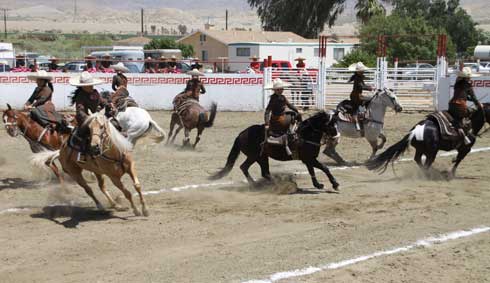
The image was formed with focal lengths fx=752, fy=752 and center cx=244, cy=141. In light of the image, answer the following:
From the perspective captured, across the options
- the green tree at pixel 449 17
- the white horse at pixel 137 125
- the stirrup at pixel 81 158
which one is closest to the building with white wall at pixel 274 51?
the green tree at pixel 449 17

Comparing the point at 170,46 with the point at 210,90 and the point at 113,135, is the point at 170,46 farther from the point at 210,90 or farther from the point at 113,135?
the point at 113,135

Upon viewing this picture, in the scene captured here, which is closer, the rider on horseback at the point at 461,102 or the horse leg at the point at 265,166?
the horse leg at the point at 265,166

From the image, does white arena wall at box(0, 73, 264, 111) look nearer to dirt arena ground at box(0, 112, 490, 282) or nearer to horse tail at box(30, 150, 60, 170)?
dirt arena ground at box(0, 112, 490, 282)

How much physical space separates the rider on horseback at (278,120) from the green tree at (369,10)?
4639 cm

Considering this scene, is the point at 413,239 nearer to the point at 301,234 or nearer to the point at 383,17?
the point at 301,234

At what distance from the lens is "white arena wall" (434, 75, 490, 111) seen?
2317cm

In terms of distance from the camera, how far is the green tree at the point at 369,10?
57.0 metres

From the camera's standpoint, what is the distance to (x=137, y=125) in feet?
41.8

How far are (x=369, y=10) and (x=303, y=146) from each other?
4754 centimetres

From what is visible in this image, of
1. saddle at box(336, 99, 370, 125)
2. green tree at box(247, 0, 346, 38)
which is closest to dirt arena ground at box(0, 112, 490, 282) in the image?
saddle at box(336, 99, 370, 125)

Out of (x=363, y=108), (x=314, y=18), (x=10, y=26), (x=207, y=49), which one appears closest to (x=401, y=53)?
(x=207, y=49)

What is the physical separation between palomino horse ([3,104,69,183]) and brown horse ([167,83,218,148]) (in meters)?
4.62

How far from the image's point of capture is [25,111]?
12250mm

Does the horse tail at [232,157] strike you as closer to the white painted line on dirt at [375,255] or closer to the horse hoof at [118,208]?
the horse hoof at [118,208]
